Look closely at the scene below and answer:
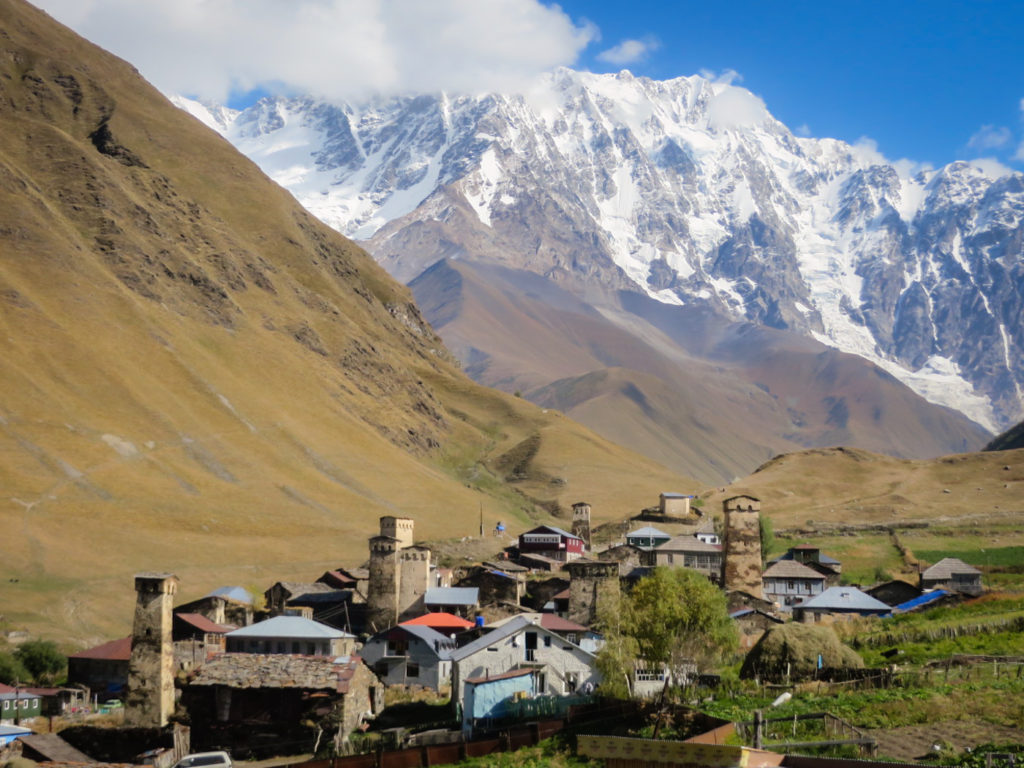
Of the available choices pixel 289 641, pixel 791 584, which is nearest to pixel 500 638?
pixel 289 641

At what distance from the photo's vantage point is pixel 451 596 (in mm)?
81125

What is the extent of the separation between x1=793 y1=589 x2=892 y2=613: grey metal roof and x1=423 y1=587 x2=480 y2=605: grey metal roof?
22352mm

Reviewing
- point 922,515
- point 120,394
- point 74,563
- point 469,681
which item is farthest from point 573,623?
point 120,394

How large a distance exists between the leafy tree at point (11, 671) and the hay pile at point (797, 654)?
4969cm

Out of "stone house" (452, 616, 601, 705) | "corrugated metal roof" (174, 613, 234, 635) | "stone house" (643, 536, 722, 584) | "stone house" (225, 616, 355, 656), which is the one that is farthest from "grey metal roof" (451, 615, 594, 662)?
"stone house" (643, 536, 722, 584)

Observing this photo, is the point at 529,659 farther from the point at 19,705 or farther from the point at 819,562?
the point at 819,562

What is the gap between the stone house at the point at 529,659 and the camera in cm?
5828

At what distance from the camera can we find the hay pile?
51.9m

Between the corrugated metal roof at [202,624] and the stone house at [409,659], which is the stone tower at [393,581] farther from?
the stone house at [409,659]

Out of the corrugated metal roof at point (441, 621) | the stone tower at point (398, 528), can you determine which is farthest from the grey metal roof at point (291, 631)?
the stone tower at point (398, 528)

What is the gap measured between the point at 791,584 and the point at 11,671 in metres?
58.0

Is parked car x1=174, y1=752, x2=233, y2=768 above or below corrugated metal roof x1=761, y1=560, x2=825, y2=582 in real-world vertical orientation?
below

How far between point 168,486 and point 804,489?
94560 mm

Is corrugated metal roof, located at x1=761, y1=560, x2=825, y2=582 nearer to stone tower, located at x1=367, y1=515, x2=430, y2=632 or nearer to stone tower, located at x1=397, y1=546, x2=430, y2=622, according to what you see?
stone tower, located at x1=397, y1=546, x2=430, y2=622
